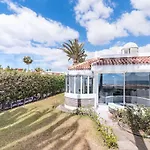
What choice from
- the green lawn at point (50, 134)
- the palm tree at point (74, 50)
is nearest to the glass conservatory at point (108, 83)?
the green lawn at point (50, 134)

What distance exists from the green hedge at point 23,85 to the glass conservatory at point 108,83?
30.1 feet

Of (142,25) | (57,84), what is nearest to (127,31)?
(142,25)

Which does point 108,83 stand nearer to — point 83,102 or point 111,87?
point 111,87

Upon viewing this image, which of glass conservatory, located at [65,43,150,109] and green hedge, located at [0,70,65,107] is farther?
green hedge, located at [0,70,65,107]

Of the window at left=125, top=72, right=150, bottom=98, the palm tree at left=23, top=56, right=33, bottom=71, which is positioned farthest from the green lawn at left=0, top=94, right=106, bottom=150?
the palm tree at left=23, top=56, right=33, bottom=71

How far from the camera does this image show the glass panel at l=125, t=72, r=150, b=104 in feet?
80.8

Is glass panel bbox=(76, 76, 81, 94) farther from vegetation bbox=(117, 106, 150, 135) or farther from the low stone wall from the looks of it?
vegetation bbox=(117, 106, 150, 135)

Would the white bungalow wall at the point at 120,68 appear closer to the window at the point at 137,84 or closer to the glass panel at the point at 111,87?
the window at the point at 137,84

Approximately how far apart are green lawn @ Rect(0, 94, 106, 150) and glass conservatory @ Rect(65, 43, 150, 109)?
14.9 feet

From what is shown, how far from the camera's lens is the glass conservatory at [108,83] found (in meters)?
24.3

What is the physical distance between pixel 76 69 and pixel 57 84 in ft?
73.1

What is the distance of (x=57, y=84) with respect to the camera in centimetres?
4903

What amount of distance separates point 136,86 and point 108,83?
388 cm

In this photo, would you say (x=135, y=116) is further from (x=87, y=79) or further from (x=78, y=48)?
(x=78, y=48)
